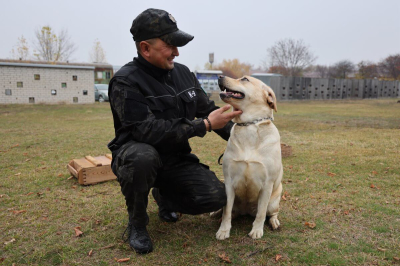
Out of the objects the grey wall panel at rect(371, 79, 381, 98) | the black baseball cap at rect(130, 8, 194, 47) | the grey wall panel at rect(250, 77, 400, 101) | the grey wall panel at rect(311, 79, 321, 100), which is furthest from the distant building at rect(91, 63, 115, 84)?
the black baseball cap at rect(130, 8, 194, 47)

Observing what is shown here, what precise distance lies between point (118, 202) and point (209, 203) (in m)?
1.48

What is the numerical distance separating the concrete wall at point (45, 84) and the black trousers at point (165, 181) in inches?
811

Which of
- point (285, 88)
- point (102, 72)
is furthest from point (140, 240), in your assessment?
point (102, 72)

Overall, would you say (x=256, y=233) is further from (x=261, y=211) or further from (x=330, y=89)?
(x=330, y=89)

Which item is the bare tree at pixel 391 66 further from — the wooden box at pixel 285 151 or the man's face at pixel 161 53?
the man's face at pixel 161 53

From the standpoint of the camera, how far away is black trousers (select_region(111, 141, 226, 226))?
2.49 m

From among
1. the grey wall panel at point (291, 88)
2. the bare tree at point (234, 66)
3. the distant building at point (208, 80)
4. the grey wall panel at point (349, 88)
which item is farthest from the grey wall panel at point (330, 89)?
the bare tree at point (234, 66)

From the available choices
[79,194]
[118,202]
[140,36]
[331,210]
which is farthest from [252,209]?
[79,194]

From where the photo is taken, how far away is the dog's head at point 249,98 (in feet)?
8.97

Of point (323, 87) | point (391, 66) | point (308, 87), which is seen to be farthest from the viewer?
point (391, 66)

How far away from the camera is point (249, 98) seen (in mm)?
2734

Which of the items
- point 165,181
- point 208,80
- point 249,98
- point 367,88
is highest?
point 208,80

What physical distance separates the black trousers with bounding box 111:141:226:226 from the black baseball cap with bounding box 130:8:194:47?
95 cm

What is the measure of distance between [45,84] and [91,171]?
1922 cm
